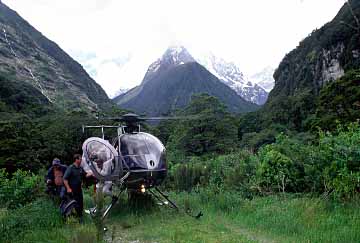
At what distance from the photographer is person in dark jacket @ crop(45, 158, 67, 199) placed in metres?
9.10

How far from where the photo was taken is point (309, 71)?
→ 83750 millimetres

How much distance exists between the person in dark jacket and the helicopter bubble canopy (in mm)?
905

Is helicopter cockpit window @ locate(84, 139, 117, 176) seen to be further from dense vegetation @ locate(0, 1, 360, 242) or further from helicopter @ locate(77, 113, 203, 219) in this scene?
dense vegetation @ locate(0, 1, 360, 242)

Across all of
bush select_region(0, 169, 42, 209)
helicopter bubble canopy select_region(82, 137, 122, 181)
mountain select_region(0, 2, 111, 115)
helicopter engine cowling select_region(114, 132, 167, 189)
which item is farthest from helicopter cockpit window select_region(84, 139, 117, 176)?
mountain select_region(0, 2, 111, 115)

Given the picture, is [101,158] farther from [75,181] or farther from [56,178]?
[56,178]

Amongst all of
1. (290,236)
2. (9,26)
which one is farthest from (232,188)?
(9,26)

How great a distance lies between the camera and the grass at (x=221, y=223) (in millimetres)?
6414

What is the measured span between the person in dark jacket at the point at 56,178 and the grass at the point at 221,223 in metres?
0.45

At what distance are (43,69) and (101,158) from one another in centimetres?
14055

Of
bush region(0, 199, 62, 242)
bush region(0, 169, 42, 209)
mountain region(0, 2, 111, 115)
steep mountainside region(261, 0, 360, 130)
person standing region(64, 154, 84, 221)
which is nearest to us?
bush region(0, 199, 62, 242)

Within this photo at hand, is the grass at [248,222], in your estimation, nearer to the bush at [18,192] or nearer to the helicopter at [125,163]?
the helicopter at [125,163]

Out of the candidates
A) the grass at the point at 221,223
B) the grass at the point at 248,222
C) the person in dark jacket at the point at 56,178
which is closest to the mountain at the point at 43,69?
the person in dark jacket at the point at 56,178

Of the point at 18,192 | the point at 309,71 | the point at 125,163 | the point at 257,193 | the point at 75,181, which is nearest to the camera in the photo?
the point at 75,181

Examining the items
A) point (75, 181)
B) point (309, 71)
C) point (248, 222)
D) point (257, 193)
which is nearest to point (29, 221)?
point (75, 181)
